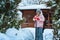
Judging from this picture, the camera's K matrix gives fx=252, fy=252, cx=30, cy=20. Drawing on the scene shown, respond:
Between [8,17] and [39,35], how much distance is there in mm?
1441

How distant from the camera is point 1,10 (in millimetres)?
9273

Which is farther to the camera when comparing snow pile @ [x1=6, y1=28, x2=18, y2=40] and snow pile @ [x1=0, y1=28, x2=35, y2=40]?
snow pile @ [x1=6, y1=28, x2=18, y2=40]

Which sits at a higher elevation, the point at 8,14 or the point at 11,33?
the point at 8,14

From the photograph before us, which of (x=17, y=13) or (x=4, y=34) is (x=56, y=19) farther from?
(x=4, y=34)

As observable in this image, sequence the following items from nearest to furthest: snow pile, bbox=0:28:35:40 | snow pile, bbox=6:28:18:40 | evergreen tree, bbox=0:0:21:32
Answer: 1. snow pile, bbox=0:28:35:40
2. snow pile, bbox=6:28:18:40
3. evergreen tree, bbox=0:0:21:32

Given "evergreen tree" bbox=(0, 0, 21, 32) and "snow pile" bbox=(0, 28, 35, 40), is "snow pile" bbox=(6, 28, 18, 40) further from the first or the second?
"evergreen tree" bbox=(0, 0, 21, 32)

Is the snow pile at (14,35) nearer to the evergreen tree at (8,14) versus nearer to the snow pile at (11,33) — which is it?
the snow pile at (11,33)

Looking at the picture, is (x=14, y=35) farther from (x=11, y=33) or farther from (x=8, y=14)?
(x=8, y=14)

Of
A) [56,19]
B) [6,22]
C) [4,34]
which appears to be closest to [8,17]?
[6,22]

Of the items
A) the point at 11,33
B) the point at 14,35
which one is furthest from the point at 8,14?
the point at 14,35

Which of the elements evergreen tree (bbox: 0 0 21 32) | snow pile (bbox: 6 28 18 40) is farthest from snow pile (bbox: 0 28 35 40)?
evergreen tree (bbox: 0 0 21 32)

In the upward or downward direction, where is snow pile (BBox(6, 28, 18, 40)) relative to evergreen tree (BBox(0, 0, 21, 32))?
→ downward

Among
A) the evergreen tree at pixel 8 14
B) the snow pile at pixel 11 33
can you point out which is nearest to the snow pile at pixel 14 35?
the snow pile at pixel 11 33

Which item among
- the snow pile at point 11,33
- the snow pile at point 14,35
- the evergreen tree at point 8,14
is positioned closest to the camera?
the snow pile at point 14,35
